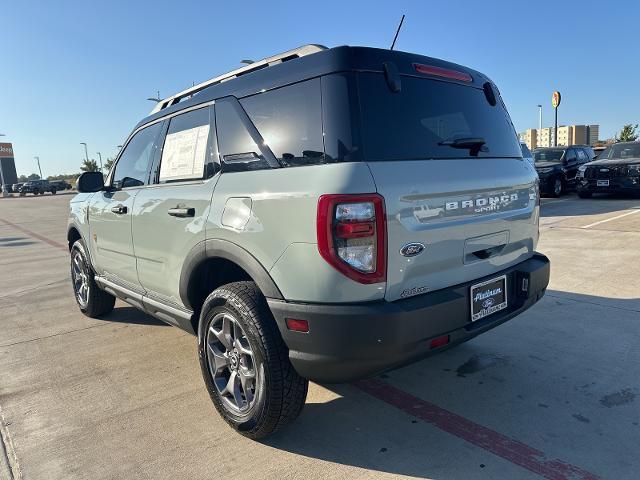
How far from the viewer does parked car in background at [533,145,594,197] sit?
50.0 ft

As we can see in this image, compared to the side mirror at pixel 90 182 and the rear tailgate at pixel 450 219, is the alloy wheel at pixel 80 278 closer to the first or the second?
the side mirror at pixel 90 182

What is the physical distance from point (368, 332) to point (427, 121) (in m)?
1.18

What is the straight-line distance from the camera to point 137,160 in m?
3.85

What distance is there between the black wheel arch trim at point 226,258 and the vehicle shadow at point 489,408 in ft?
3.08

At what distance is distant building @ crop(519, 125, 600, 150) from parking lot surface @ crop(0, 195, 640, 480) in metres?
46.6

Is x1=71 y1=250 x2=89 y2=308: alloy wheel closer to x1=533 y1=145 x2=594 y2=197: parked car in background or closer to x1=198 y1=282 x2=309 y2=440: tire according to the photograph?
x1=198 y1=282 x2=309 y2=440: tire

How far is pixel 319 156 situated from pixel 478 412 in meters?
1.81

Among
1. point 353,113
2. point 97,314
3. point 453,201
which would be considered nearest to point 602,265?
point 453,201

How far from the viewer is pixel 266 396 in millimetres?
2453

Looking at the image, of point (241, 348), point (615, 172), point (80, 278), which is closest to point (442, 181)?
point (241, 348)

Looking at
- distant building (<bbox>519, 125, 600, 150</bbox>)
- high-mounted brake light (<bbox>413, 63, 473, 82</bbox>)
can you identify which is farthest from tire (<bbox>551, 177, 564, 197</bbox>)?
distant building (<bbox>519, 125, 600, 150</bbox>)

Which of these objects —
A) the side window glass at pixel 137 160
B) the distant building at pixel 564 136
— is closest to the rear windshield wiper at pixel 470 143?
the side window glass at pixel 137 160

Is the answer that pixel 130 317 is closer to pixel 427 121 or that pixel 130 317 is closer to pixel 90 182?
pixel 90 182

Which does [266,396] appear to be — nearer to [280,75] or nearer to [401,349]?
[401,349]
